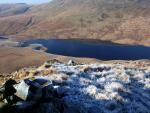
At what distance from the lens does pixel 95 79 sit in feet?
95.0

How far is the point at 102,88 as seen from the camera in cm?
2695

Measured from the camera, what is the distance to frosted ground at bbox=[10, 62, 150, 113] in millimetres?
23931

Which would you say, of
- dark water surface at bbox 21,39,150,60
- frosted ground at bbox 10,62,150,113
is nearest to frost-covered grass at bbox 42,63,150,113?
frosted ground at bbox 10,62,150,113

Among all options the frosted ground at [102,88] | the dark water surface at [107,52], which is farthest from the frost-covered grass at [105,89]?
the dark water surface at [107,52]

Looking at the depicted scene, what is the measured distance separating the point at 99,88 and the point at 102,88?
15.3 inches

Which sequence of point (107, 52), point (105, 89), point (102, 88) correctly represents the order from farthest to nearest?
point (107, 52), point (102, 88), point (105, 89)

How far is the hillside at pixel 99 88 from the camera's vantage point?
23641 millimetres

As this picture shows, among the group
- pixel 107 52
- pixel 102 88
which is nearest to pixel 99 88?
pixel 102 88

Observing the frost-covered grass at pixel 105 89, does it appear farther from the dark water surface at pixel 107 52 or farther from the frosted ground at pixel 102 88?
the dark water surface at pixel 107 52

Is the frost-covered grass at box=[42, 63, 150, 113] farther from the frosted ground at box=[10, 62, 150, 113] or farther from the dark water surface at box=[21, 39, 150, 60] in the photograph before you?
the dark water surface at box=[21, 39, 150, 60]

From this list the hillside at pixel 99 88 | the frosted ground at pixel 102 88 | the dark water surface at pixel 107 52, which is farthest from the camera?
the dark water surface at pixel 107 52

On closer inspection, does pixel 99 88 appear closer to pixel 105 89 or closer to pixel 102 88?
pixel 102 88

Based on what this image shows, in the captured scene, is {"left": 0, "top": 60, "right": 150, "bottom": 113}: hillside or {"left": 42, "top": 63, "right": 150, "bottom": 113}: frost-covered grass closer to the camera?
{"left": 0, "top": 60, "right": 150, "bottom": 113}: hillside

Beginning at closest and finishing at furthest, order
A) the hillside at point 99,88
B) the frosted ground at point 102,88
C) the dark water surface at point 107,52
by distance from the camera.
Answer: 1. the hillside at point 99,88
2. the frosted ground at point 102,88
3. the dark water surface at point 107,52
